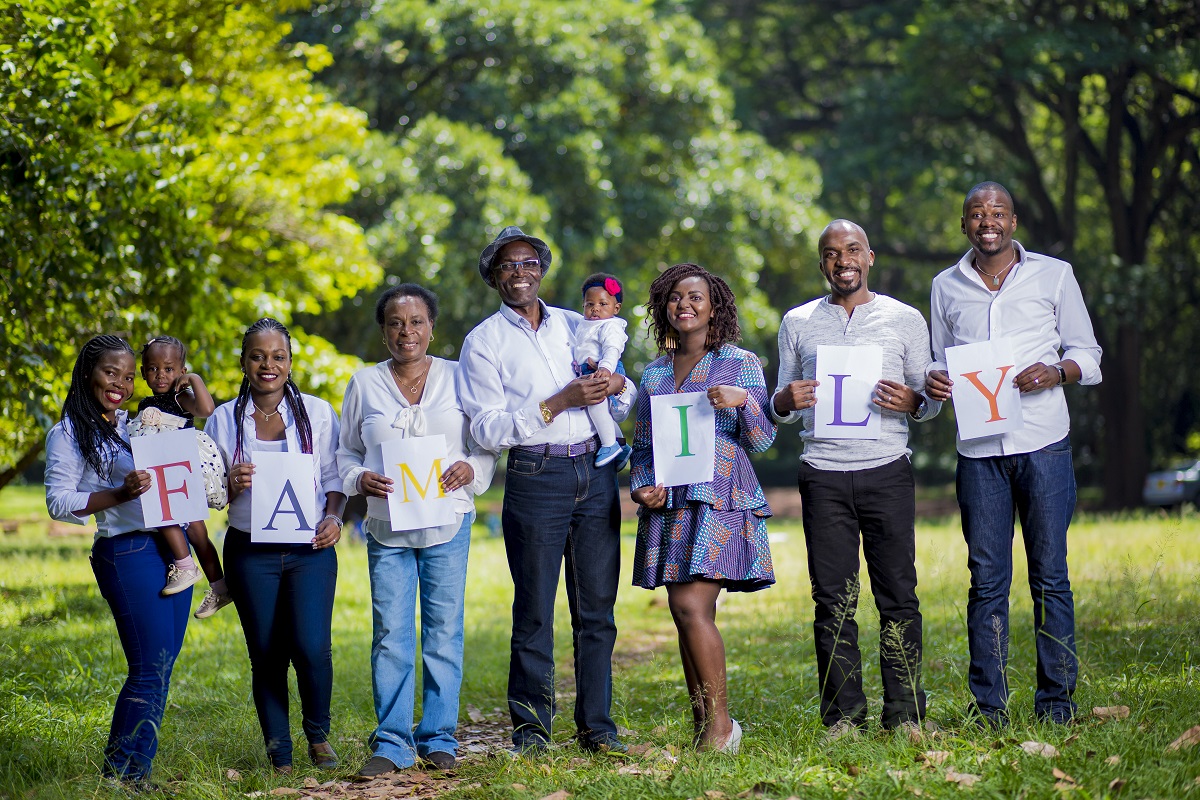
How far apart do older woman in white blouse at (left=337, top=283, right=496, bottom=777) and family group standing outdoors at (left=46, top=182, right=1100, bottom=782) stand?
0.01 metres

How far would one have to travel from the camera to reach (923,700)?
5.39m

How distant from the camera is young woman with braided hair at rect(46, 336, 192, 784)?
5035 mm

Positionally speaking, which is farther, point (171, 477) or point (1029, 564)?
point (1029, 564)

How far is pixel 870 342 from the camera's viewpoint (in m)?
5.29

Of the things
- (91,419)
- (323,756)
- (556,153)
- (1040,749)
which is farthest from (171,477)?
(556,153)

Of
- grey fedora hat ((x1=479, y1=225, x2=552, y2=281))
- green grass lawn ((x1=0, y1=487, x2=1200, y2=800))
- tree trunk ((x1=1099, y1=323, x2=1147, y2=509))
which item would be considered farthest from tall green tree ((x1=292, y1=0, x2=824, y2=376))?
grey fedora hat ((x1=479, y1=225, x2=552, y2=281))

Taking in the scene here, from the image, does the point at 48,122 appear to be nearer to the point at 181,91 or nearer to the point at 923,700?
the point at 181,91

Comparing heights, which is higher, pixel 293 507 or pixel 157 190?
pixel 157 190

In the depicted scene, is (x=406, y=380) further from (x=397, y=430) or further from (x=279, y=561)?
(x=279, y=561)

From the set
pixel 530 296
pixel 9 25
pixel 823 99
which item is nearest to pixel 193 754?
pixel 530 296

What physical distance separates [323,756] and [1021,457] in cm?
329

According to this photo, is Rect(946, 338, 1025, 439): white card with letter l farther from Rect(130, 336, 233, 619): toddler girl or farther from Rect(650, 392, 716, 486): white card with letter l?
Rect(130, 336, 233, 619): toddler girl

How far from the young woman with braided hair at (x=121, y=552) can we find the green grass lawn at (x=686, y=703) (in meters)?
0.27

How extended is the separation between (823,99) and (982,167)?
5.63 m
